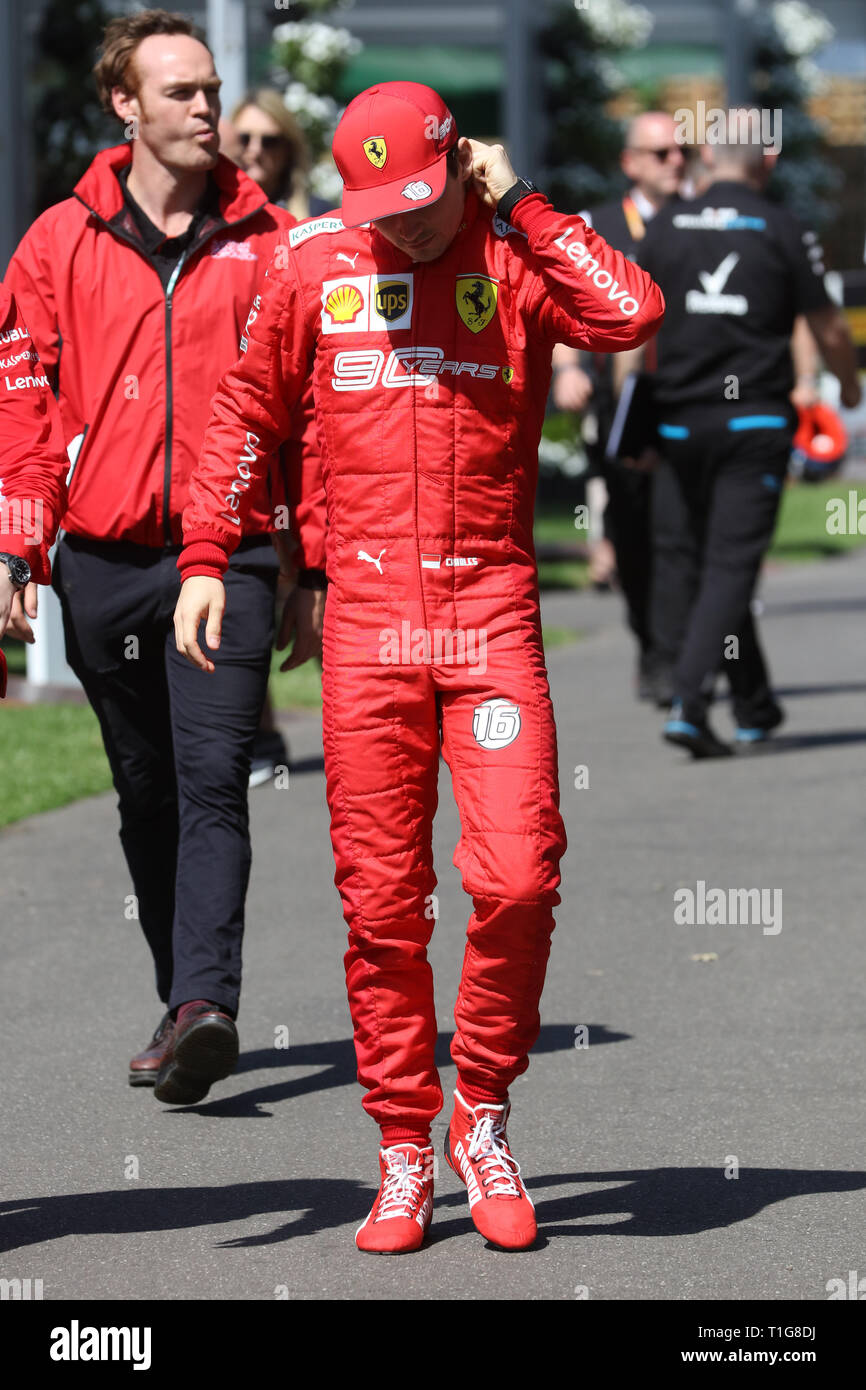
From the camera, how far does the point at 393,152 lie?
4.01 metres

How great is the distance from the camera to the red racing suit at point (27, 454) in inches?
163

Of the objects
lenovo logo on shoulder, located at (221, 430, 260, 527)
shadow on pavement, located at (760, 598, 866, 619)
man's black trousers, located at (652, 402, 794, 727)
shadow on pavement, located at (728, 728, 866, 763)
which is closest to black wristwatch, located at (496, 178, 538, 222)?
lenovo logo on shoulder, located at (221, 430, 260, 527)

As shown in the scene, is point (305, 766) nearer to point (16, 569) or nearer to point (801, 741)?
point (801, 741)

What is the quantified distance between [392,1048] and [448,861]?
12.4ft

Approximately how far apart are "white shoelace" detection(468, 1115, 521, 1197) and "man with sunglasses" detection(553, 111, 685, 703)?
22.2 feet

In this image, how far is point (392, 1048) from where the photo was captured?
4176 millimetres

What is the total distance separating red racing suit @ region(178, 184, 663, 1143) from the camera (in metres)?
4.12

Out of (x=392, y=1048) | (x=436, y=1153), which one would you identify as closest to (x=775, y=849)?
(x=436, y=1153)

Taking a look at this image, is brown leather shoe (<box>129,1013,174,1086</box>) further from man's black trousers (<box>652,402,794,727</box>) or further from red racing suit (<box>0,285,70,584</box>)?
man's black trousers (<box>652,402,794,727</box>)

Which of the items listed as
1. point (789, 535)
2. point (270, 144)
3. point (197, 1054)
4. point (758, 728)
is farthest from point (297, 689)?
point (789, 535)

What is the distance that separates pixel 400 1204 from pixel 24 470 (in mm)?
1436

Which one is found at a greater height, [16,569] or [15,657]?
[16,569]

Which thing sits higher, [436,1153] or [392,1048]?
[392,1048]
